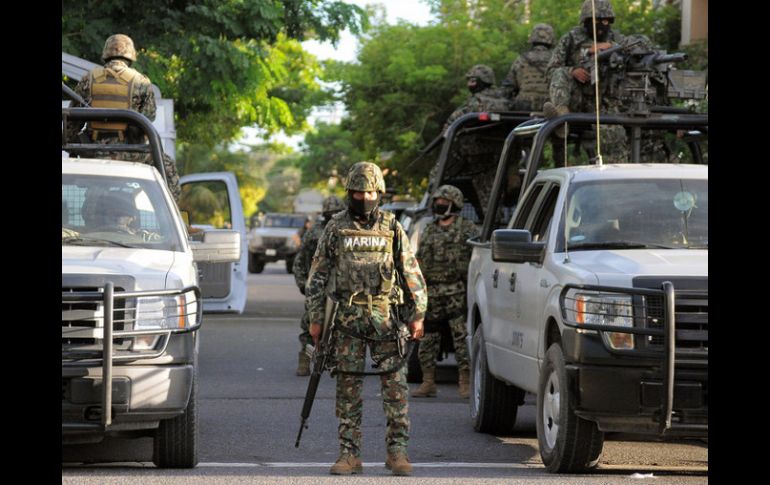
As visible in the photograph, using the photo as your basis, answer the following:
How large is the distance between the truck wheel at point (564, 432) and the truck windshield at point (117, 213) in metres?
2.52

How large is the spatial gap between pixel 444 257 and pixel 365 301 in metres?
4.98

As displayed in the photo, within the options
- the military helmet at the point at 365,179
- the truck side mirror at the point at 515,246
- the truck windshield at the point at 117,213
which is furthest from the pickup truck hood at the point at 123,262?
the truck side mirror at the point at 515,246

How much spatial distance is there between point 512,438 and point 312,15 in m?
15.5

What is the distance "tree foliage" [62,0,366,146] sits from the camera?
2330 cm

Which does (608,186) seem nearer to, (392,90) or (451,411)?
(451,411)

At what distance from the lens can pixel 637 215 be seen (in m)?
9.58

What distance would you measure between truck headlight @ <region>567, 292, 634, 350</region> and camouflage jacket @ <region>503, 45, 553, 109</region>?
26.1ft

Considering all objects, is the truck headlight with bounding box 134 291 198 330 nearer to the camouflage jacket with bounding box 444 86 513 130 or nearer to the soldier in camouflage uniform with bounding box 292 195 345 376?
the soldier in camouflage uniform with bounding box 292 195 345 376

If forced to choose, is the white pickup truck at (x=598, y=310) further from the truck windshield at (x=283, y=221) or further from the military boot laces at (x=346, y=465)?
the truck windshield at (x=283, y=221)

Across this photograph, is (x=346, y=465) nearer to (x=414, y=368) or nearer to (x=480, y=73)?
(x=414, y=368)

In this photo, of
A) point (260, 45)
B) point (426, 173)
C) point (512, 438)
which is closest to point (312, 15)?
point (260, 45)

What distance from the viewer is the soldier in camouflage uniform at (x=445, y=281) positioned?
45.3 ft

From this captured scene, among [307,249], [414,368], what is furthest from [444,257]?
[307,249]
